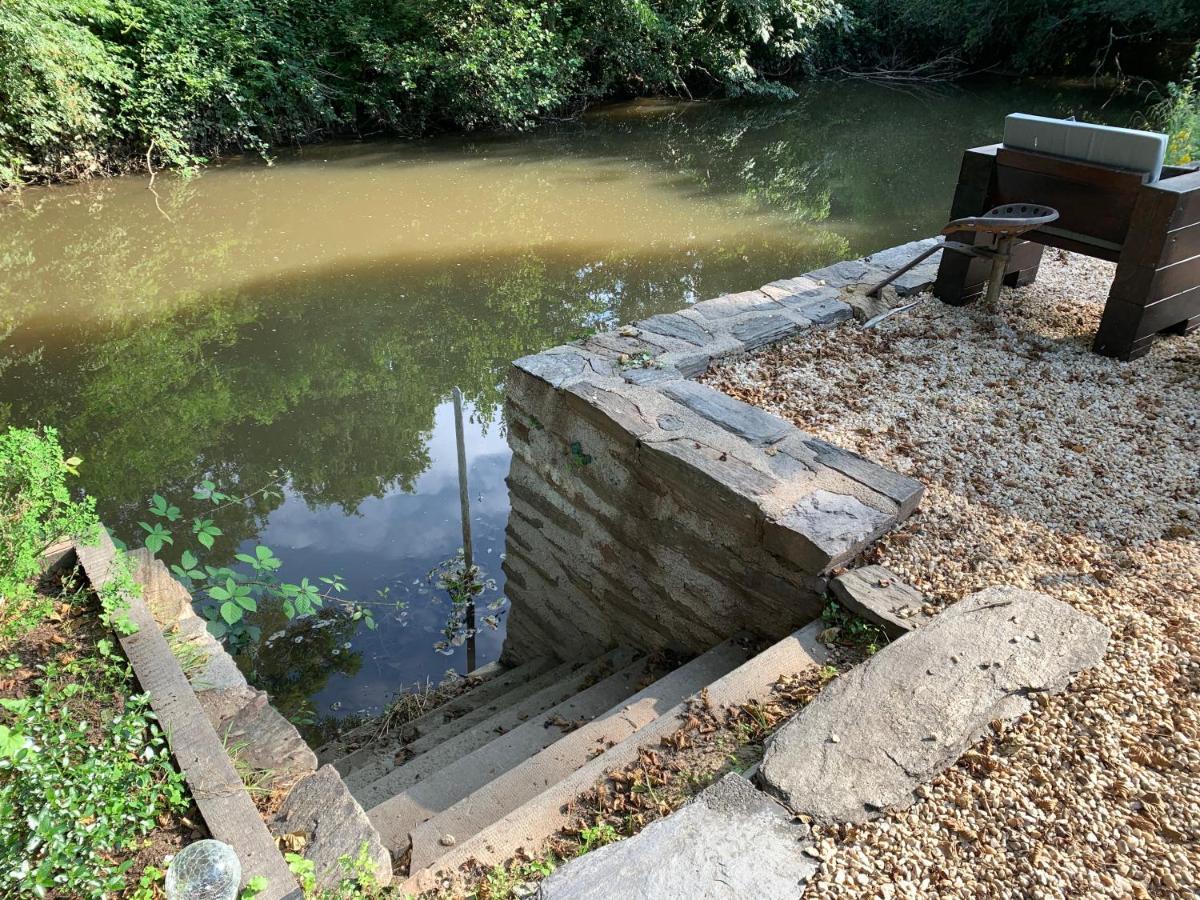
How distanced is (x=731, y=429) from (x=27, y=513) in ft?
8.05

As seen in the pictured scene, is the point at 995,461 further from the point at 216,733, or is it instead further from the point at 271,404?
the point at 271,404

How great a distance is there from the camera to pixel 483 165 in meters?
11.5

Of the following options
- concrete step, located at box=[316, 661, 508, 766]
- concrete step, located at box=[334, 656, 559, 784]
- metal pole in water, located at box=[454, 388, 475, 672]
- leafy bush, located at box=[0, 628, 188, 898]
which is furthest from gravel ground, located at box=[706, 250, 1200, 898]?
concrete step, located at box=[316, 661, 508, 766]

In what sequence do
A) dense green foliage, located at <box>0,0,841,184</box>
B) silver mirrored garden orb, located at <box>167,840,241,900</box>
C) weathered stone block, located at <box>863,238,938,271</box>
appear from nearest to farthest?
silver mirrored garden orb, located at <box>167,840,241,900</box> < weathered stone block, located at <box>863,238,938,271</box> < dense green foliage, located at <box>0,0,841,184</box>

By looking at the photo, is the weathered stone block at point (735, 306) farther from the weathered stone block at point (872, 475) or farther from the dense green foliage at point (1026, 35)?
the dense green foliage at point (1026, 35)

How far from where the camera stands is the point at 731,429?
11.4 ft

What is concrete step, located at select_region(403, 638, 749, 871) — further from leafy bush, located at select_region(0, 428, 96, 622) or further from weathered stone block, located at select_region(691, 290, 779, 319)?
weathered stone block, located at select_region(691, 290, 779, 319)

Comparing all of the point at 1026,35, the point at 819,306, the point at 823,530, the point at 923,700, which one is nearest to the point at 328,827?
the point at 923,700

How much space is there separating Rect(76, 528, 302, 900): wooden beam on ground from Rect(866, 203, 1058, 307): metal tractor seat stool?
402 cm

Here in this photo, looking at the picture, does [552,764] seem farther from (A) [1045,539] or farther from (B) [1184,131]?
(B) [1184,131]

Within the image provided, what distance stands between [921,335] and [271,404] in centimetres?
422

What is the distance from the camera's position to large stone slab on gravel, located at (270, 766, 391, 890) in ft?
6.23

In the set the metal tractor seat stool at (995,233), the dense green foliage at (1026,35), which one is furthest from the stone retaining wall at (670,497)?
the dense green foliage at (1026,35)

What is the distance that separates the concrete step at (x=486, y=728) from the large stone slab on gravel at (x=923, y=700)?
151cm
